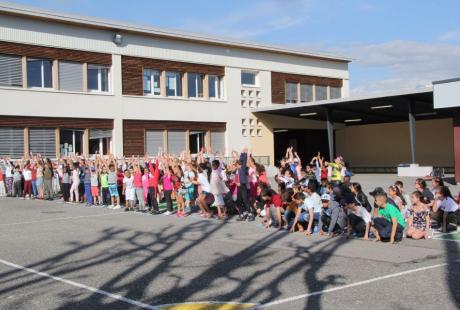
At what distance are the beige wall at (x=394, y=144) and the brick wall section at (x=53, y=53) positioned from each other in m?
20.2

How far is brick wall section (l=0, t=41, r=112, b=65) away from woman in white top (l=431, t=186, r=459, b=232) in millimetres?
20665

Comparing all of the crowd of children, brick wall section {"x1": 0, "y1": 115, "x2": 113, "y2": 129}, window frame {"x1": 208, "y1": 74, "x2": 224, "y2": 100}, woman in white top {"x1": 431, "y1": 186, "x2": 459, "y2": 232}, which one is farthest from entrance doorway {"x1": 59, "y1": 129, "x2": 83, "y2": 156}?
woman in white top {"x1": 431, "y1": 186, "x2": 459, "y2": 232}

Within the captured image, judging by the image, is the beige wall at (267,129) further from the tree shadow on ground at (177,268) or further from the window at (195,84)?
the tree shadow on ground at (177,268)

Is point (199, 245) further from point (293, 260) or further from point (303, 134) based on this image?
point (303, 134)

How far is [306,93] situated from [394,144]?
7316 millimetres

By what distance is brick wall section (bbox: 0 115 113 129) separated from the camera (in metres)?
26.7

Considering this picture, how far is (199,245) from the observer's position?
11.4 metres

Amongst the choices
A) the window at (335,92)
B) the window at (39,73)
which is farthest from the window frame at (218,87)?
the window at (39,73)

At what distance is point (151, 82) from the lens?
3195 centimetres

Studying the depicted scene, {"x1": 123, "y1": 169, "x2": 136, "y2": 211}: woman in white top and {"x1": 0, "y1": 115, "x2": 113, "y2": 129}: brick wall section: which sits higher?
{"x1": 0, "y1": 115, "x2": 113, "y2": 129}: brick wall section

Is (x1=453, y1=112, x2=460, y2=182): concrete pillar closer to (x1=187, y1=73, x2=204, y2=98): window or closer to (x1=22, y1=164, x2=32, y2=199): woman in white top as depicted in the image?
(x1=187, y1=73, x2=204, y2=98): window

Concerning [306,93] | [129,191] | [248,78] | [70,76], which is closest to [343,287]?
[129,191]

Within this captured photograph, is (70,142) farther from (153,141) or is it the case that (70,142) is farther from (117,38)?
(117,38)

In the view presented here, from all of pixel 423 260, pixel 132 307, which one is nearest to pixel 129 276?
pixel 132 307
